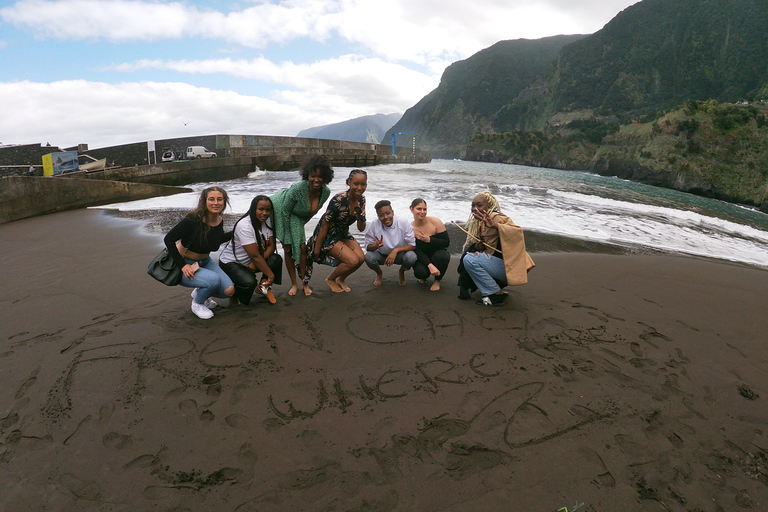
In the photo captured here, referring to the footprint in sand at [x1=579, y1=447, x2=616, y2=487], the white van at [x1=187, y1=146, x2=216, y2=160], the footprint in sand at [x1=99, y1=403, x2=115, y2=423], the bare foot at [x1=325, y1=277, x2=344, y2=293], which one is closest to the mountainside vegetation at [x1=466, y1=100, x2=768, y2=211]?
the bare foot at [x1=325, y1=277, x2=344, y2=293]

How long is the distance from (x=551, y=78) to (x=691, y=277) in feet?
456

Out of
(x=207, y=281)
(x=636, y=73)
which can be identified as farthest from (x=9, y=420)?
(x=636, y=73)

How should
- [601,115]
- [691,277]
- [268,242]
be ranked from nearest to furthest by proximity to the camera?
1. [268,242]
2. [691,277]
3. [601,115]

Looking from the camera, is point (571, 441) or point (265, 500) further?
point (571, 441)

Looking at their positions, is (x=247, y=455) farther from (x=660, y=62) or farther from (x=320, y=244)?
(x=660, y=62)

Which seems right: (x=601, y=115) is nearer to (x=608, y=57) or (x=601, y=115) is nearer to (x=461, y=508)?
(x=608, y=57)

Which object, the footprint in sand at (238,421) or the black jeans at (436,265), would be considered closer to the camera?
the footprint in sand at (238,421)

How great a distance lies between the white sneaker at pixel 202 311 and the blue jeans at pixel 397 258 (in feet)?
5.98

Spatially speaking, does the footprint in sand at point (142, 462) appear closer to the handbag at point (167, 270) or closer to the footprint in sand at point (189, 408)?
the footprint in sand at point (189, 408)

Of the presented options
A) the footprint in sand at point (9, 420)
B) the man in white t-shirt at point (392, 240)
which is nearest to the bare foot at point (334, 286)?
the man in white t-shirt at point (392, 240)

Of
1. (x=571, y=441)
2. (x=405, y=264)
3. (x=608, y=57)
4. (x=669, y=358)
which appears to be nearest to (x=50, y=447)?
(x=571, y=441)

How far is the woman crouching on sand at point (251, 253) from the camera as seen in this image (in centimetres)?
367

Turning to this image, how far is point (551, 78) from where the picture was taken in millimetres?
120000

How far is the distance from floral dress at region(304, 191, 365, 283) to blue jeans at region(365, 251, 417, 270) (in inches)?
13.8
